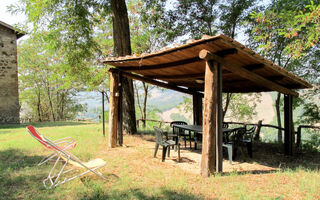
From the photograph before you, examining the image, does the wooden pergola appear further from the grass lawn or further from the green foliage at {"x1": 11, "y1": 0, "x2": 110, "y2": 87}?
the green foliage at {"x1": 11, "y1": 0, "x2": 110, "y2": 87}

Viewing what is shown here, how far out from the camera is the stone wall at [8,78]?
1305 cm

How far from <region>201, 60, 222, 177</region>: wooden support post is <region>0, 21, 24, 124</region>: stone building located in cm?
1422

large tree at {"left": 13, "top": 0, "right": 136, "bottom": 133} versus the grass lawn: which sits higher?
large tree at {"left": 13, "top": 0, "right": 136, "bottom": 133}

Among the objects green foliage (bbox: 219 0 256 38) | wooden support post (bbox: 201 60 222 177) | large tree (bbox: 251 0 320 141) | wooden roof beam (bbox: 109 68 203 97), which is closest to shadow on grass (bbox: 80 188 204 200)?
wooden support post (bbox: 201 60 222 177)

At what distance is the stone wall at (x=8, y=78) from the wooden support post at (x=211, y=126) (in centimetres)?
1422

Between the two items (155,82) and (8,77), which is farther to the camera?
(8,77)

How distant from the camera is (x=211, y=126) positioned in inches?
143

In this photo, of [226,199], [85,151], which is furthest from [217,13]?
[226,199]

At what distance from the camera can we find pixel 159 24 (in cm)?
1126

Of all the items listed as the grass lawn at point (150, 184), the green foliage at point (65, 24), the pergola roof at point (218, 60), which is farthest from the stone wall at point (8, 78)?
the pergola roof at point (218, 60)

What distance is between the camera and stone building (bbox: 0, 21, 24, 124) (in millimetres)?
13049

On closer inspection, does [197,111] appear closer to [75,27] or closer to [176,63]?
[176,63]

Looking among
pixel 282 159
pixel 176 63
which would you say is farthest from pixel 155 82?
pixel 282 159

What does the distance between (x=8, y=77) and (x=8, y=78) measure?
2.8 inches
